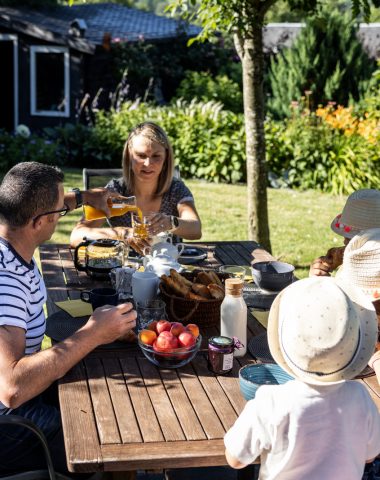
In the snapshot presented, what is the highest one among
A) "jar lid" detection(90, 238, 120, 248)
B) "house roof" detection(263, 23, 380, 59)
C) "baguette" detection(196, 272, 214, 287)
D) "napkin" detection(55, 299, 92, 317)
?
"house roof" detection(263, 23, 380, 59)

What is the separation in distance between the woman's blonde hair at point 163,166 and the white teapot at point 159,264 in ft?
3.82

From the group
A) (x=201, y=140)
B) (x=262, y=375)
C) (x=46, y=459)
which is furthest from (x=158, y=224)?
(x=201, y=140)

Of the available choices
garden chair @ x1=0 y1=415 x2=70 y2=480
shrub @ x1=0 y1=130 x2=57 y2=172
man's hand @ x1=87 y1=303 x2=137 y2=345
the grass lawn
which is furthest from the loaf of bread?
shrub @ x1=0 y1=130 x2=57 y2=172

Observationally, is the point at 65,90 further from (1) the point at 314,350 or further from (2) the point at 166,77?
(1) the point at 314,350

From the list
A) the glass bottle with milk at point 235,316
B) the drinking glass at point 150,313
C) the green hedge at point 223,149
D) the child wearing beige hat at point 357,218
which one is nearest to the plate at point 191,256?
the child wearing beige hat at point 357,218

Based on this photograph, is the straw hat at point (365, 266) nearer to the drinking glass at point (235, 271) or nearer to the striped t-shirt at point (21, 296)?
the drinking glass at point (235, 271)

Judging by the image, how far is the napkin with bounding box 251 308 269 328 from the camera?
3.13 metres

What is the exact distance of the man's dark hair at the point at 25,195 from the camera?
2617 mm

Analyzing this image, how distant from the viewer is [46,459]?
2.43 m

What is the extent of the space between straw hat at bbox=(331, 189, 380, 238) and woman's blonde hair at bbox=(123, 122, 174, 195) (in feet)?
4.56

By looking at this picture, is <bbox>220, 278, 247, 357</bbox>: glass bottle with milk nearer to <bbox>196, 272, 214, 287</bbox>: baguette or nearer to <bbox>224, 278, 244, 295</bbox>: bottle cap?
<bbox>224, 278, 244, 295</bbox>: bottle cap

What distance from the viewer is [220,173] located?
427 inches

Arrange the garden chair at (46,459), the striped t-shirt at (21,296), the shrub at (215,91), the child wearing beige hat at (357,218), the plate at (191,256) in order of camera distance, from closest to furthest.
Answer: the garden chair at (46,459), the striped t-shirt at (21,296), the child wearing beige hat at (357,218), the plate at (191,256), the shrub at (215,91)

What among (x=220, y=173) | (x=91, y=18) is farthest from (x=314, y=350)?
→ (x=91, y=18)
